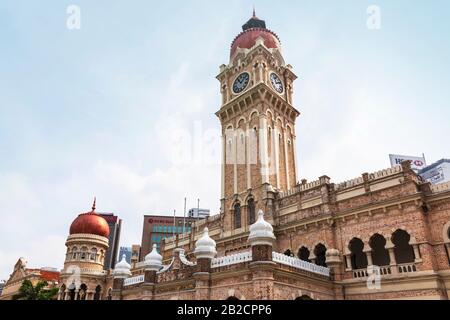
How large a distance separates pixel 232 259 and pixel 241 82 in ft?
63.7

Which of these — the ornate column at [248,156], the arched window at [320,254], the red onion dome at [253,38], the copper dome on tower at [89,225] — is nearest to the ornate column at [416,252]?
the arched window at [320,254]

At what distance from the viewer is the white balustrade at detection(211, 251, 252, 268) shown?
55.1 ft

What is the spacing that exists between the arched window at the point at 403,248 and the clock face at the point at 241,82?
17.7m

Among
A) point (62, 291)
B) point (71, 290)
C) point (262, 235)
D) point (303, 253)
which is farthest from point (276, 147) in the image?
point (62, 291)

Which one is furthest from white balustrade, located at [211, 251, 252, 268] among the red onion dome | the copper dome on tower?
the copper dome on tower

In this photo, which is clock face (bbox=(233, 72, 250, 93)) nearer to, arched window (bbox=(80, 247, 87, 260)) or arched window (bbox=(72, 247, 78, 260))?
arched window (bbox=(80, 247, 87, 260))

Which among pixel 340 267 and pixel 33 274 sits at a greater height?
pixel 33 274

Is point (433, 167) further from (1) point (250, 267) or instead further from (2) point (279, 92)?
(1) point (250, 267)

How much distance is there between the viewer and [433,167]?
140ft

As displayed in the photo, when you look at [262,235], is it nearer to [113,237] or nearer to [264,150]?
[264,150]

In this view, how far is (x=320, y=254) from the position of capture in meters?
22.7

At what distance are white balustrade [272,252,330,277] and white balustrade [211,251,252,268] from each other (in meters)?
1.23
